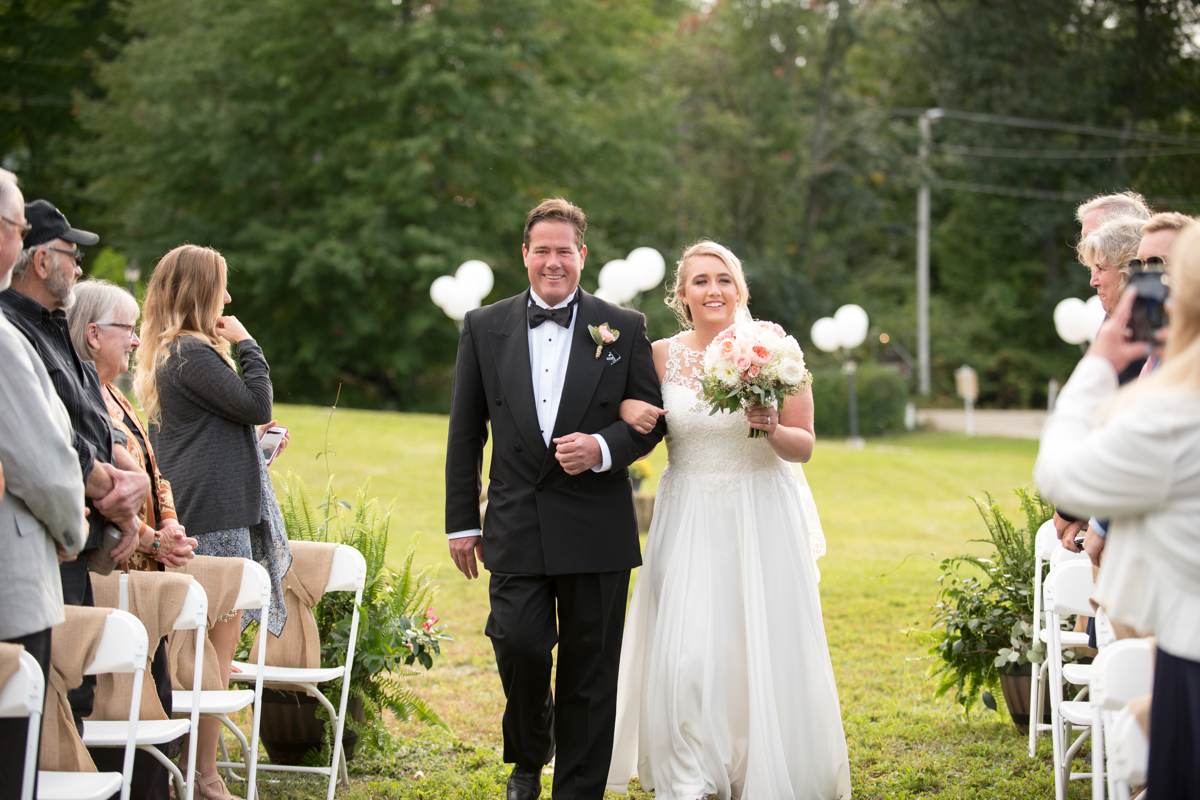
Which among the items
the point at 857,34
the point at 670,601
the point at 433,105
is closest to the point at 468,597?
the point at 670,601

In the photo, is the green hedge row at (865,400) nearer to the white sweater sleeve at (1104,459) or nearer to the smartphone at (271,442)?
the smartphone at (271,442)

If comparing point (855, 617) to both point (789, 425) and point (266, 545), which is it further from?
point (266, 545)

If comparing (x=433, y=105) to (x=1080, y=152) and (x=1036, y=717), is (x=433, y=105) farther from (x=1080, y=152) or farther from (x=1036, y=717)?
(x=1036, y=717)

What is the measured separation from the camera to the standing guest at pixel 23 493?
11.2 ft

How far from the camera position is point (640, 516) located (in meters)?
15.0

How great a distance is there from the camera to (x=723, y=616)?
5586 millimetres

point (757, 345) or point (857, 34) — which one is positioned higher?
point (857, 34)

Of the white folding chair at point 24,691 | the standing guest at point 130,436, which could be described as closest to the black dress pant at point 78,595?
the standing guest at point 130,436

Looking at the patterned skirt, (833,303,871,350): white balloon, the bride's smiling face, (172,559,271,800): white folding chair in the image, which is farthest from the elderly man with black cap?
(833,303,871,350): white balloon

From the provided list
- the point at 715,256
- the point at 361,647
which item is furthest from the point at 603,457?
the point at 361,647

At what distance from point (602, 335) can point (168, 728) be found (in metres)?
2.19

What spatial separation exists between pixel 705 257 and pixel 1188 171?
130ft

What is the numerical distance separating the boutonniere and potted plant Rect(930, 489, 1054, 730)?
2214 millimetres

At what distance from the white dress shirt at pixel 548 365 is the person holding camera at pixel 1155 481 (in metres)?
2.56
